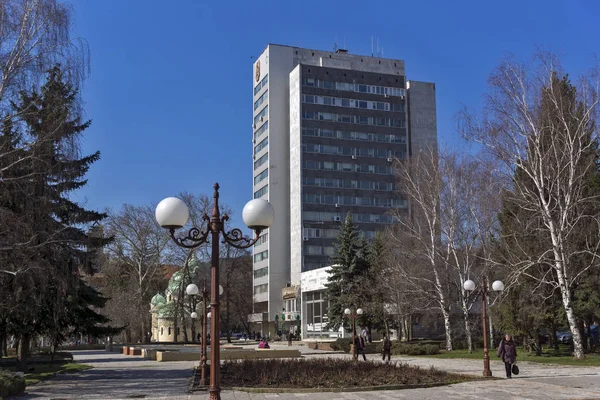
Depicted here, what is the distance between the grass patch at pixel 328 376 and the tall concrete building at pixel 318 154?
6211 centimetres

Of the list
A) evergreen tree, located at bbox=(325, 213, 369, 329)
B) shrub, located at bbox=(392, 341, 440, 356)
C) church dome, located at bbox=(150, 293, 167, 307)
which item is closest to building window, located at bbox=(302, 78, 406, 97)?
church dome, located at bbox=(150, 293, 167, 307)

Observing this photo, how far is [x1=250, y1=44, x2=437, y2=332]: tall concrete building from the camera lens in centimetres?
8731

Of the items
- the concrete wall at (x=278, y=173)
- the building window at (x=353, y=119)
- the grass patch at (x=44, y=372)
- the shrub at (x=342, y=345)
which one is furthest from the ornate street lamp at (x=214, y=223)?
the concrete wall at (x=278, y=173)

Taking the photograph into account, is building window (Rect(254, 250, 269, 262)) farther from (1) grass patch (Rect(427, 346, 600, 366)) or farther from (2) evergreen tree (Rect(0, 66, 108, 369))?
(2) evergreen tree (Rect(0, 66, 108, 369))

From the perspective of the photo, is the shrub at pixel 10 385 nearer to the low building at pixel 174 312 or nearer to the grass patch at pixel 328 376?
the grass patch at pixel 328 376

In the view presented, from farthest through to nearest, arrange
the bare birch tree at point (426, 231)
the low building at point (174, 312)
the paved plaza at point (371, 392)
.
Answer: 1. the low building at point (174, 312)
2. the bare birch tree at point (426, 231)
3. the paved plaza at point (371, 392)

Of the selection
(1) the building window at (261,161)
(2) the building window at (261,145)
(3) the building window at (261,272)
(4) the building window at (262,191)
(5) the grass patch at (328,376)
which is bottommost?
(5) the grass patch at (328,376)

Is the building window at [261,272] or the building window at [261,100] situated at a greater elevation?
the building window at [261,100]

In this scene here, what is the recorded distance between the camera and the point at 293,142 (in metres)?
89.9

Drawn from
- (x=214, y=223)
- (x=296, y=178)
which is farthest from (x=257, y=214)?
(x=296, y=178)

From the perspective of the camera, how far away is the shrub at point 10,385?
55.0 ft

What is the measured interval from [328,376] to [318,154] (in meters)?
70.4

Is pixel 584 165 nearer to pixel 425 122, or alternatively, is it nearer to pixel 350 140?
pixel 350 140

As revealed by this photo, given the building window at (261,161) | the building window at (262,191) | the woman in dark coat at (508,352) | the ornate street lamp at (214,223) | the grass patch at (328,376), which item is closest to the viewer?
the ornate street lamp at (214,223)
